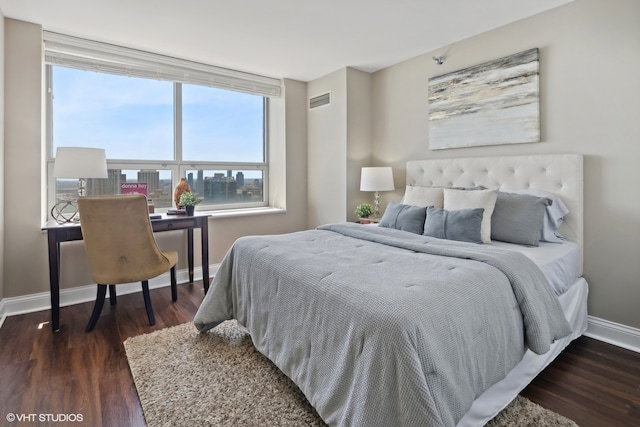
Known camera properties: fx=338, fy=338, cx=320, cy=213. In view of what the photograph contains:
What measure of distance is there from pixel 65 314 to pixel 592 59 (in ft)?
14.7

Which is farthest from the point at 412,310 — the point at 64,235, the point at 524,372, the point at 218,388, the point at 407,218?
the point at 64,235

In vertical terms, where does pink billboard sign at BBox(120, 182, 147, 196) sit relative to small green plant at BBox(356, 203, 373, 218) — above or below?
above

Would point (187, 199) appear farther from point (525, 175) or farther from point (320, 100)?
point (525, 175)

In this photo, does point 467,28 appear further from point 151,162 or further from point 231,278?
point 151,162

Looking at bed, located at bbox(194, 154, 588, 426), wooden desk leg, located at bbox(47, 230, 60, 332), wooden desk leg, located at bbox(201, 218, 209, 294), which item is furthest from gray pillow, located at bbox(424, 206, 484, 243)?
wooden desk leg, located at bbox(47, 230, 60, 332)

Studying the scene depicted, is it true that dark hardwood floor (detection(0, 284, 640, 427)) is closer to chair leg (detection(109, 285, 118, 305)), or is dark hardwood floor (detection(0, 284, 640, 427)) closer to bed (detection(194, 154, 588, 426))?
bed (detection(194, 154, 588, 426))

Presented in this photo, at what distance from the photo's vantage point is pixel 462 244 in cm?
207

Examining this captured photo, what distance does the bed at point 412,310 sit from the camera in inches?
45.3

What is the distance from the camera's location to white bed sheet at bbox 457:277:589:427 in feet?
4.62

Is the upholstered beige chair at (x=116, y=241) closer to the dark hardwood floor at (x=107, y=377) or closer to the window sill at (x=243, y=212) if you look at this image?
the dark hardwood floor at (x=107, y=377)

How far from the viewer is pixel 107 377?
1.90 metres

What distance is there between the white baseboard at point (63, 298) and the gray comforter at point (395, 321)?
1.80 meters

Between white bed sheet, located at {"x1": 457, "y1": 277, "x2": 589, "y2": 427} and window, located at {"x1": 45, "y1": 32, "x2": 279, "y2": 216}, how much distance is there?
10.2 feet

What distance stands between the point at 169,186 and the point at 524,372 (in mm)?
3618
